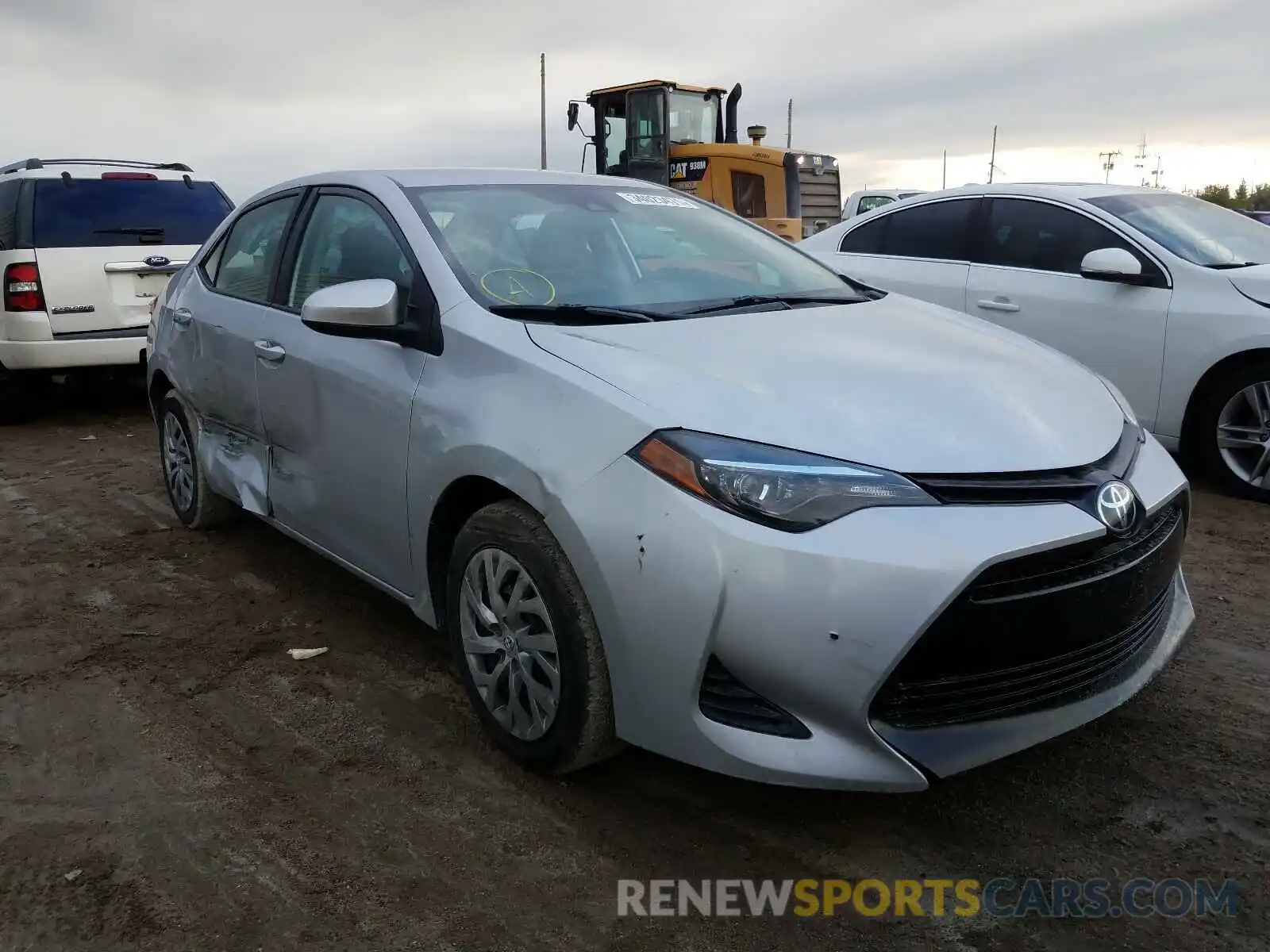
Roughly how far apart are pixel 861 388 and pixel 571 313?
879 mm

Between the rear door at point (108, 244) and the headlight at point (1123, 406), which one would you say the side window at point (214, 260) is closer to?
the rear door at point (108, 244)

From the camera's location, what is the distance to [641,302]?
322 centimetres

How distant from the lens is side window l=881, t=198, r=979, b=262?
6.50m

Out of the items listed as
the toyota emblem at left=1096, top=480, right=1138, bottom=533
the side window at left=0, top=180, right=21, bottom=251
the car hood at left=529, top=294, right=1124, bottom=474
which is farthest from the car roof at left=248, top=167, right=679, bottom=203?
the side window at left=0, top=180, right=21, bottom=251

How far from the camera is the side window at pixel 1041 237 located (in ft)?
19.4

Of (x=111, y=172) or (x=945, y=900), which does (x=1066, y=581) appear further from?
(x=111, y=172)

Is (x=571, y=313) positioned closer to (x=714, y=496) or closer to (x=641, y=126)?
(x=714, y=496)

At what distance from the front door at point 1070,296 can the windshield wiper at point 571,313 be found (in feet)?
11.6

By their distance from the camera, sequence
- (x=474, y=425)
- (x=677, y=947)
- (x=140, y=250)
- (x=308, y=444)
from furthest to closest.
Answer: (x=140, y=250), (x=308, y=444), (x=474, y=425), (x=677, y=947)

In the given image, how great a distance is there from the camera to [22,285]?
754 centimetres

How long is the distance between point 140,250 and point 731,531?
7055mm

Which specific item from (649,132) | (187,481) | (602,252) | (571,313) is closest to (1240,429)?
(602,252)

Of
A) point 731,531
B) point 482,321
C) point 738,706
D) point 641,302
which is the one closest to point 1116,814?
point 738,706

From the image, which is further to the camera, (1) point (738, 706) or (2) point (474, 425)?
(2) point (474, 425)
